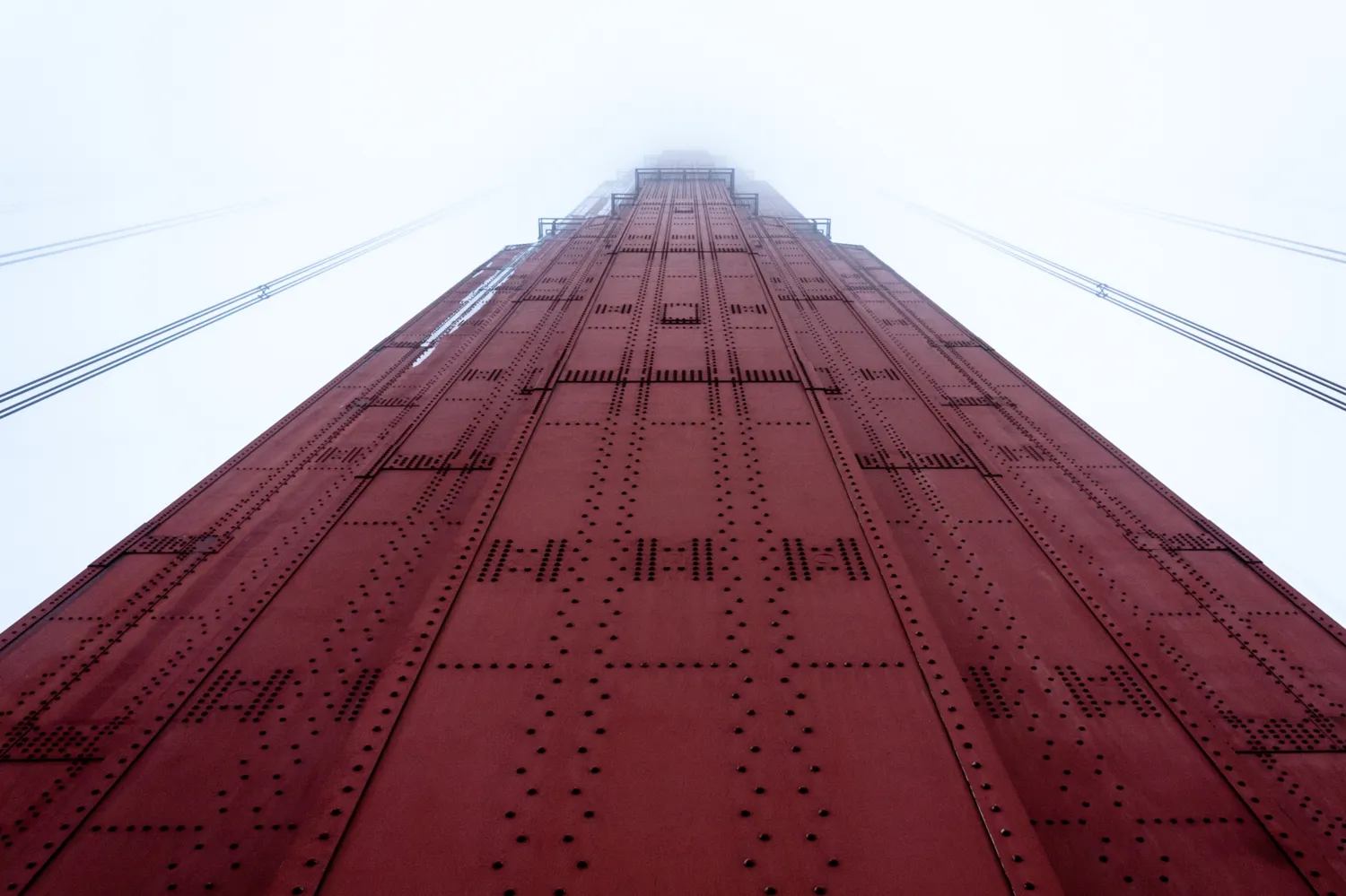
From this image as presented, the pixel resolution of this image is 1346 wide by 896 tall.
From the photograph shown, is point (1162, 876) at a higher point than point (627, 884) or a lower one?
lower

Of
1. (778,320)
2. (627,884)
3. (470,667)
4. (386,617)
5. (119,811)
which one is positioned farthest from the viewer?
(778,320)

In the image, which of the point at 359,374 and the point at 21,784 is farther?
the point at 359,374

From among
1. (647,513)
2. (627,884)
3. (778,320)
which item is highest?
(778,320)

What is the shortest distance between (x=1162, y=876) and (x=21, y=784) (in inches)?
294

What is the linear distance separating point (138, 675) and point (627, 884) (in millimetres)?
4992

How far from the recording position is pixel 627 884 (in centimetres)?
265

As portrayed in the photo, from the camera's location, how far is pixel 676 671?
3709 mm

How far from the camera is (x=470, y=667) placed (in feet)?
12.1

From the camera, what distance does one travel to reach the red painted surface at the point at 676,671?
292 cm

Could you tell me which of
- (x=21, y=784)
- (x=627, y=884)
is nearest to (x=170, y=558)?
(x=21, y=784)

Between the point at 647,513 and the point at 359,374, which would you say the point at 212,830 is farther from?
the point at 359,374

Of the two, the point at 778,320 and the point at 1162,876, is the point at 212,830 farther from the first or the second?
the point at 778,320

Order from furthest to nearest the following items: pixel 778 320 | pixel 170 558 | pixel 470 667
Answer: pixel 778 320 < pixel 170 558 < pixel 470 667

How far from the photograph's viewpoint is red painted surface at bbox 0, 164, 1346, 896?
9.58ft
